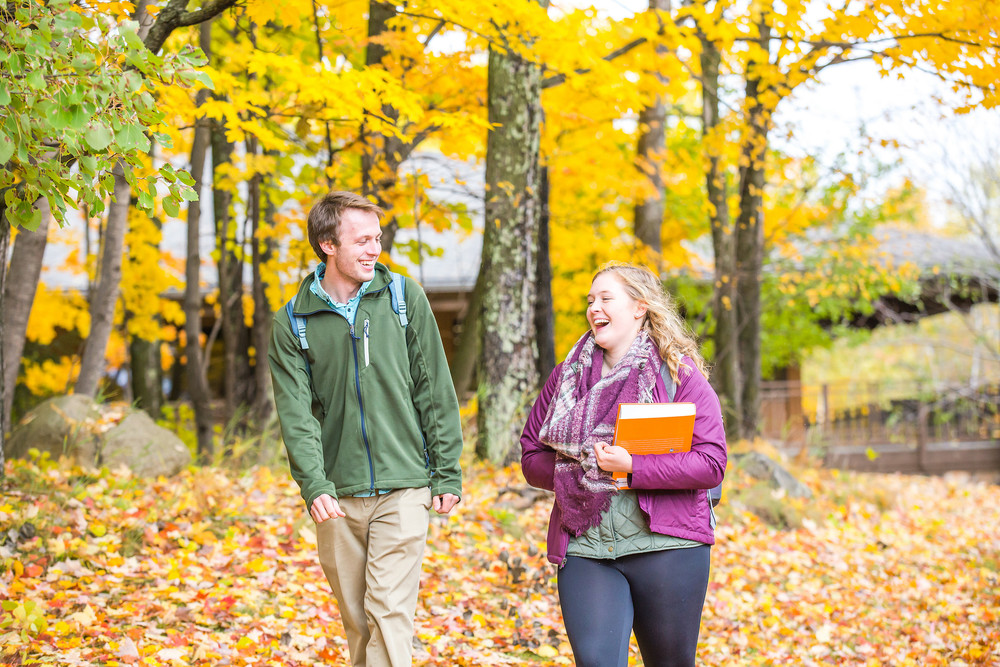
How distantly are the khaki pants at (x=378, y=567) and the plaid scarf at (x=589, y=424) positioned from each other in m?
0.57

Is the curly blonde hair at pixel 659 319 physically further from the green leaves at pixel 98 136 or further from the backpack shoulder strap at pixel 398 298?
the green leaves at pixel 98 136

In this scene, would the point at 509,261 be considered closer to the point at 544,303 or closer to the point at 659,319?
the point at 544,303

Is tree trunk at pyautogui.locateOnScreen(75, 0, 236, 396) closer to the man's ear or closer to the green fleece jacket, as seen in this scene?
the man's ear

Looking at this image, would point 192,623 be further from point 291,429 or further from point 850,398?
point 850,398

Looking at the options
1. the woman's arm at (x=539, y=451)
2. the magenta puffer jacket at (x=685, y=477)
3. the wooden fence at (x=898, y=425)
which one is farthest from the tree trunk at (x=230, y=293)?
the wooden fence at (x=898, y=425)

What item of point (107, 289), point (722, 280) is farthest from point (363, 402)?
point (722, 280)

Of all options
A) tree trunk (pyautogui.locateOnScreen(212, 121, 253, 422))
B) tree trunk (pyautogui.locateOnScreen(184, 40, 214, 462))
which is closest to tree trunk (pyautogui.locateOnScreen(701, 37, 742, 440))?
tree trunk (pyautogui.locateOnScreen(212, 121, 253, 422))

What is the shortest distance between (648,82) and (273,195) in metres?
4.36

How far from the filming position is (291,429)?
8.94 ft

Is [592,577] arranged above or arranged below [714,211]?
below

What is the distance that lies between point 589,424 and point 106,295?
241 inches

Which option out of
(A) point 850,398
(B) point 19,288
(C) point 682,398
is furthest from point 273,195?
(A) point 850,398

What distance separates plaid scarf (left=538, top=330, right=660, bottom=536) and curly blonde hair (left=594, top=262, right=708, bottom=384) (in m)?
0.04

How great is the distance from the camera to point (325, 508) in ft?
8.73
